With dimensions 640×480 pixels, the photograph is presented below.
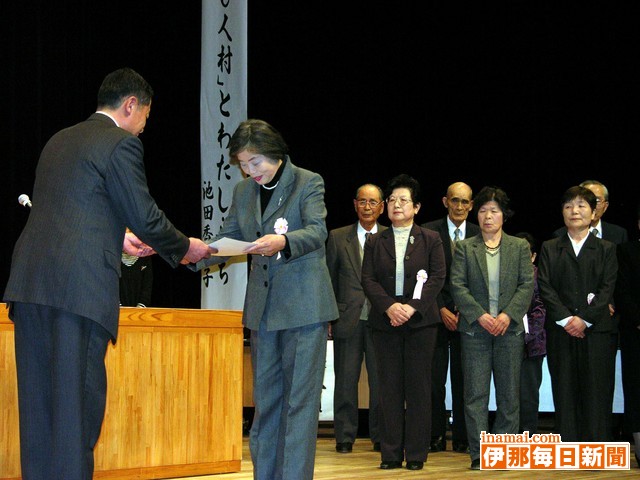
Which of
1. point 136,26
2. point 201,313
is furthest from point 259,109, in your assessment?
point 201,313

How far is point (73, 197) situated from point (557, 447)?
313cm

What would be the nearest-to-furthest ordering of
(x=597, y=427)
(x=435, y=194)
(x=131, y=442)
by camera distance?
(x=131, y=442)
(x=597, y=427)
(x=435, y=194)

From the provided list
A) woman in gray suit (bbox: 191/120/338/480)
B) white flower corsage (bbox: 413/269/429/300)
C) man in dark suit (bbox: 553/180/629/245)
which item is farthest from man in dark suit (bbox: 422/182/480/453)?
woman in gray suit (bbox: 191/120/338/480)

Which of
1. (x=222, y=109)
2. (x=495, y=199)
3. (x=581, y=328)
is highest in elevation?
(x=222, y=109)

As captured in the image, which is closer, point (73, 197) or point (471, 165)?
point (73, 197)

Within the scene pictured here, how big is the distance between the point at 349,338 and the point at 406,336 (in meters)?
1.08

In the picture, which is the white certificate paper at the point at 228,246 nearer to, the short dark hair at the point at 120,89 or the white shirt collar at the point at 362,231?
the short dark hair at the point at 120,89

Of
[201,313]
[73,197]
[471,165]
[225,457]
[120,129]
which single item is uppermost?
[471,165]

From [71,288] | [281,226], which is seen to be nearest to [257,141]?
[281,226]

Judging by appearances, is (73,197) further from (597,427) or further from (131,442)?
(597,427)

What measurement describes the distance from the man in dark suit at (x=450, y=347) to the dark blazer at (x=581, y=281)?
707mm

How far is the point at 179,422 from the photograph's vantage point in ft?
15.1

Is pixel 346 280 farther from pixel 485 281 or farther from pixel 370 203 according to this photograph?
pixel 485 281

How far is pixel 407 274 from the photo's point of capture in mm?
5125
